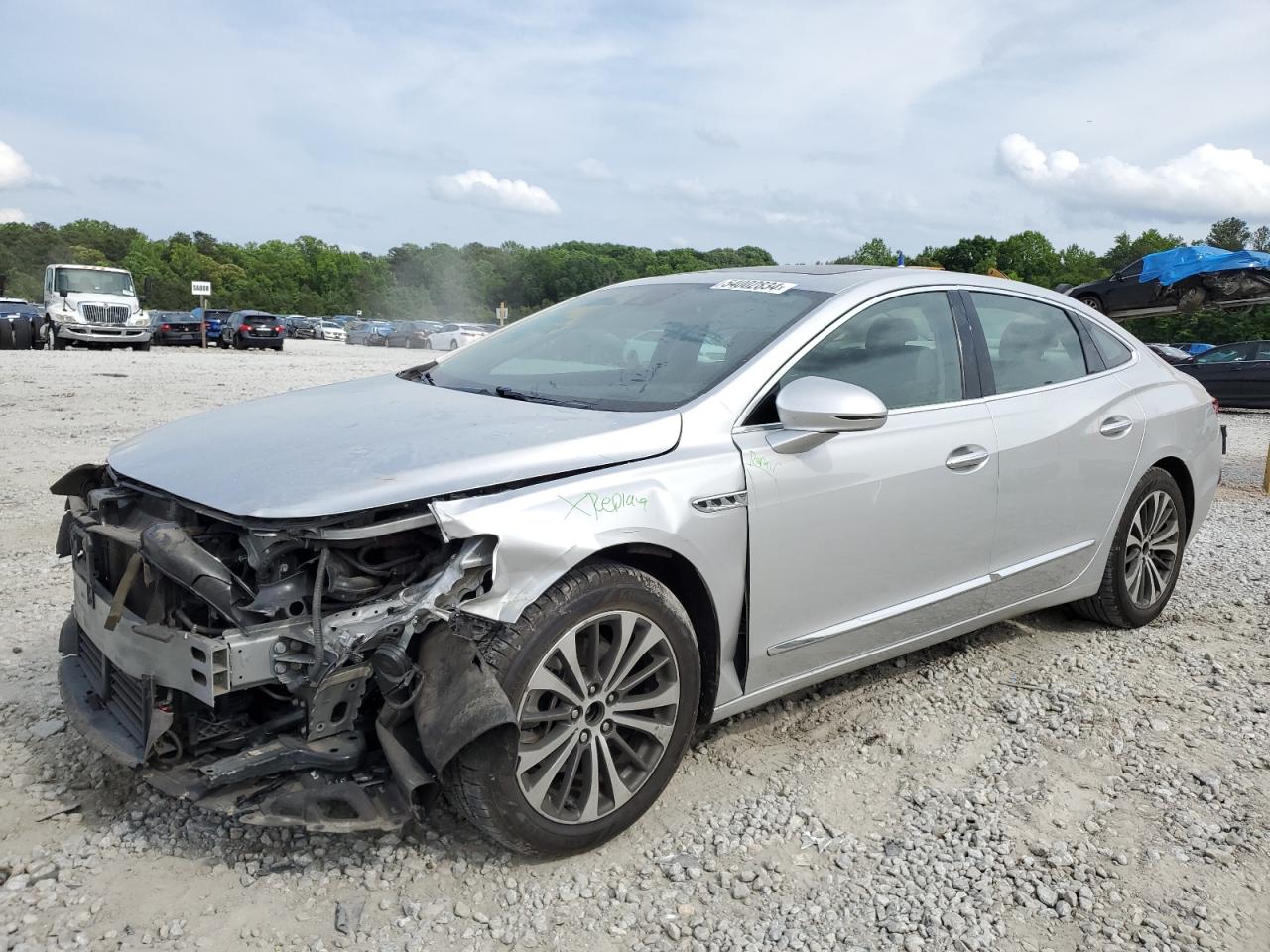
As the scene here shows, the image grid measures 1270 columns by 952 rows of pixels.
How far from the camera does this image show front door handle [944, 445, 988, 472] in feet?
12.1

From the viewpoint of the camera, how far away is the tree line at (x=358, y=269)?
9950cm

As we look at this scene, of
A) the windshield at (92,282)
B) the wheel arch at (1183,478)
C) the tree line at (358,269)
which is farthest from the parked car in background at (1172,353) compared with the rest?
the tree line at (358,269)

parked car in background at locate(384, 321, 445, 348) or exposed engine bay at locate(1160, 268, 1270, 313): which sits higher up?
exposed engine bay at locate(1160, 268, 1270, 313)

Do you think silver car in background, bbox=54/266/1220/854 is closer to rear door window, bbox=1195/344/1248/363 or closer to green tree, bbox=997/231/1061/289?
rear door window, bbox=1195/344/1248/363

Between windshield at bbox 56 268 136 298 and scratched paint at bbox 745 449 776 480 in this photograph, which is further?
windshield at bbox 56 268 136 298

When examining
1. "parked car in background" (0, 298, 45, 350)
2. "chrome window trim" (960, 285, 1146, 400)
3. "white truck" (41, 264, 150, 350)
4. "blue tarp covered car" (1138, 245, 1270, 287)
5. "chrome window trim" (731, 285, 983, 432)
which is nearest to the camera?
"chrome window trim" (731, 285, 983, 432)

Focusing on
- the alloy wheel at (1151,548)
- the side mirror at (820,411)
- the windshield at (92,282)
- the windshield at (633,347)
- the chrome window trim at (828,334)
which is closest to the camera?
the side mirror at (820,411)

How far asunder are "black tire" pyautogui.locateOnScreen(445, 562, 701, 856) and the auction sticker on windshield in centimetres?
141

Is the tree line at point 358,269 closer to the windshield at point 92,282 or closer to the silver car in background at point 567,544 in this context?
the windshield at point 92,282

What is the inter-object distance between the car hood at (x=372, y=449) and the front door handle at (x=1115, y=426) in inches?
91.6

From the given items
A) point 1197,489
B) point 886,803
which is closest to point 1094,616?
point 1197,489

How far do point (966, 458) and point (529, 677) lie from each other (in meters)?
1.92

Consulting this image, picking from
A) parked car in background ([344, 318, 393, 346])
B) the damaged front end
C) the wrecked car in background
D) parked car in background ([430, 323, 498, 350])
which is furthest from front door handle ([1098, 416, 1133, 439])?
parked car in background ([344, 318, 393, 346])

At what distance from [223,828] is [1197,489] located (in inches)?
184
